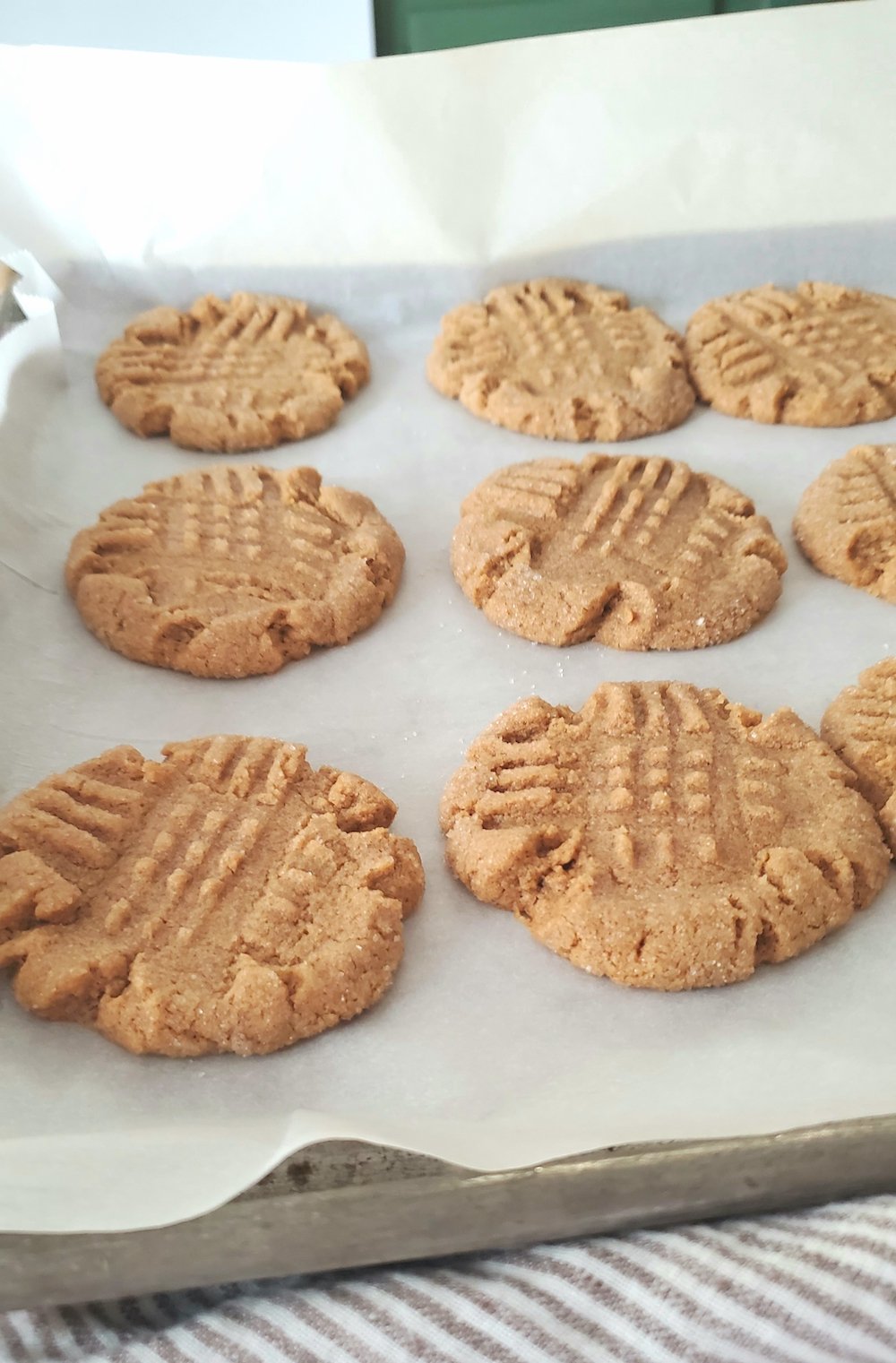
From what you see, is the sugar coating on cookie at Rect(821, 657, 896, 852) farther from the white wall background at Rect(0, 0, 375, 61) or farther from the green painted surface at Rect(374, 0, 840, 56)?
the white wall background at Rect(0, 0, 375, 61)

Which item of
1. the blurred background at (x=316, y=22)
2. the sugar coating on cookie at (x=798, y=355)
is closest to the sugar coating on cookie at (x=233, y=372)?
the sugar coating on cookie at (x=798, y=355)

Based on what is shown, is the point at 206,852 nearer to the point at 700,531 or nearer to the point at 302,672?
the point at 302,672

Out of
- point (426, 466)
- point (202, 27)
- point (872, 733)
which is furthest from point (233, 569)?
point (202, 27)

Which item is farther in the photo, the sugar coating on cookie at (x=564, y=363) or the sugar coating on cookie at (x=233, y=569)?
the sugar coating on cookie at (x=564, y=363)

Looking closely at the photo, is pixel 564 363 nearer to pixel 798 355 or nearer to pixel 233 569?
pixel 798 355

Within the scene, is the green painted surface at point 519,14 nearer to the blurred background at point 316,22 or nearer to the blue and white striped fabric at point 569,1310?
the blurred background at point 316,22

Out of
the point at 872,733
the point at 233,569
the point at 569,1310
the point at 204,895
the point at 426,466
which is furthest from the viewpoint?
the point at 426,466
